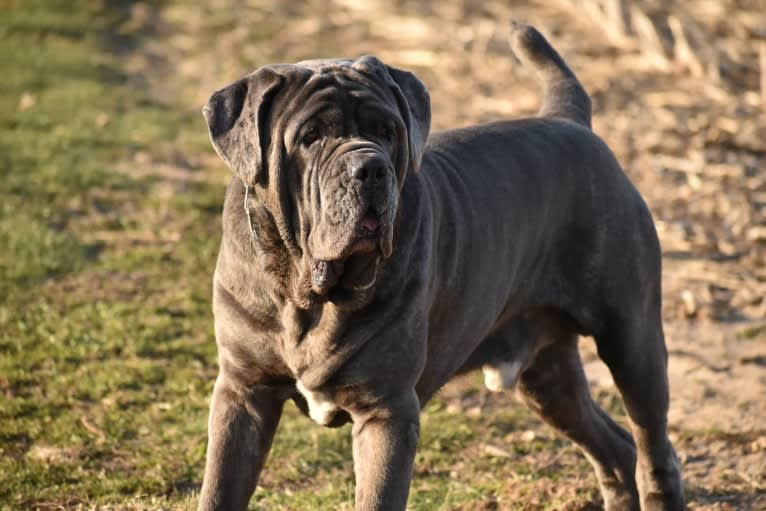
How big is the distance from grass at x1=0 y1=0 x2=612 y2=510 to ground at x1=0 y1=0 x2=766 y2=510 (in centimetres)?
2

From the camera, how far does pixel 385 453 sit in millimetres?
3910

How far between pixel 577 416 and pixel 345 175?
200 cm

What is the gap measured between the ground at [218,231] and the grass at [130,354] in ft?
0.06

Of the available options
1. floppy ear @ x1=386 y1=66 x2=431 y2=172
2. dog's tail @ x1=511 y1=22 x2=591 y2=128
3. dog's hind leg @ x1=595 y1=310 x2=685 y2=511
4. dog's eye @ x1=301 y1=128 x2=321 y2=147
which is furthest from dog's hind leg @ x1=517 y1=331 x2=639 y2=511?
dog's eye @ x1=301 y1=128 x2=321 y2=147

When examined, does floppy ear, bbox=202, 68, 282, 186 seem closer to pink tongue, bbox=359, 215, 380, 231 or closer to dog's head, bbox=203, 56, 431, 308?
dog's head, bbox=203, 56, 431, 308

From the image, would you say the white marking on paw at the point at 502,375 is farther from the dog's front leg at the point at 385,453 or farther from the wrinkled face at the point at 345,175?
the wrinkled face at the point at 345,175

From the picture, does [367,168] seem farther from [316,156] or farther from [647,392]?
[647,392]

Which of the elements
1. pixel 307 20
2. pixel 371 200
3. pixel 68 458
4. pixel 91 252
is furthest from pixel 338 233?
pixel 307 20

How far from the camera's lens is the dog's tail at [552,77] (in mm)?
5258

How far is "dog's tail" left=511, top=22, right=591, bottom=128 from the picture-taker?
526 centimetres

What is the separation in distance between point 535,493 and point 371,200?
2035 mm

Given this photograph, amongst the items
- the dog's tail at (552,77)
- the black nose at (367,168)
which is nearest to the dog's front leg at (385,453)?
the black nose at (367,168)

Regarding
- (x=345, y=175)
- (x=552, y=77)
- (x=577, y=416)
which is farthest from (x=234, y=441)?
(x=552, y=77)

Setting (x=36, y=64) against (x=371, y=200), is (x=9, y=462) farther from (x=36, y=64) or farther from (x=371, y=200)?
(x=36, y=64)
